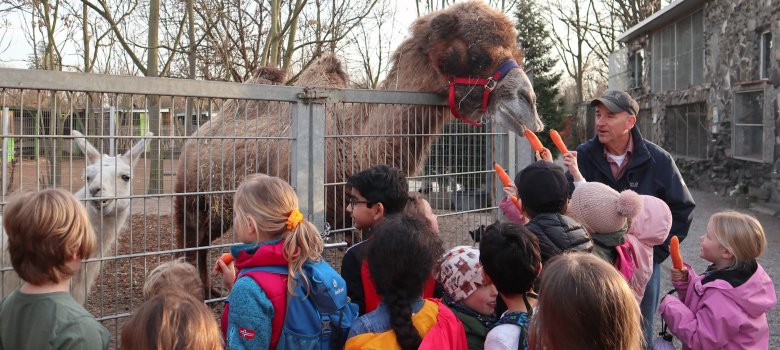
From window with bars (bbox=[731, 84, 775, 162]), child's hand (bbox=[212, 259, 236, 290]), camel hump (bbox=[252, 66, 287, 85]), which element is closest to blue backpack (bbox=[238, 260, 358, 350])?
child's hand (bbox=[212, 259, 236, 290])

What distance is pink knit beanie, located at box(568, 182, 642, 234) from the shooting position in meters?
2.96

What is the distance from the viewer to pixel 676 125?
24281 mm

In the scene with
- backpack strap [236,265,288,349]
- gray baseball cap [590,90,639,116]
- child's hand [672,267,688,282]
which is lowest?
child's hand [672,267,688,282]

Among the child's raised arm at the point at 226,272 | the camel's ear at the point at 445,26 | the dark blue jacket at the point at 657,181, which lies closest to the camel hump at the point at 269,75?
the camel's ear at the point at 445,26

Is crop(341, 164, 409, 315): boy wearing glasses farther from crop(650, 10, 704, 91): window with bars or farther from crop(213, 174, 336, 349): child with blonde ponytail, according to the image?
crop(650, 10, 704, 91): window with bars

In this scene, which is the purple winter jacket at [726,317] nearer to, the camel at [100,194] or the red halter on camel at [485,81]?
the red halter on camel at [485,81]

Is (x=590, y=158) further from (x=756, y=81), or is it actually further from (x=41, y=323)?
(x=756, y=81)

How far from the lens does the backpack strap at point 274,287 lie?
2482 mm

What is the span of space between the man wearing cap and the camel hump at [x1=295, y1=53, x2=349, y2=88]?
2.74 metres

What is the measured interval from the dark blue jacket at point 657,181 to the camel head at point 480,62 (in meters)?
1.06

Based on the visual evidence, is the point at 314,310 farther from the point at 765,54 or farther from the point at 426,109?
the point at 765,54

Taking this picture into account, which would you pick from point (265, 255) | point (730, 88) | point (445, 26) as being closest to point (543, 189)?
point (265, 255)

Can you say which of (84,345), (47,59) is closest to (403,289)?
(84,345)

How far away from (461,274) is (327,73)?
3.94 metres
